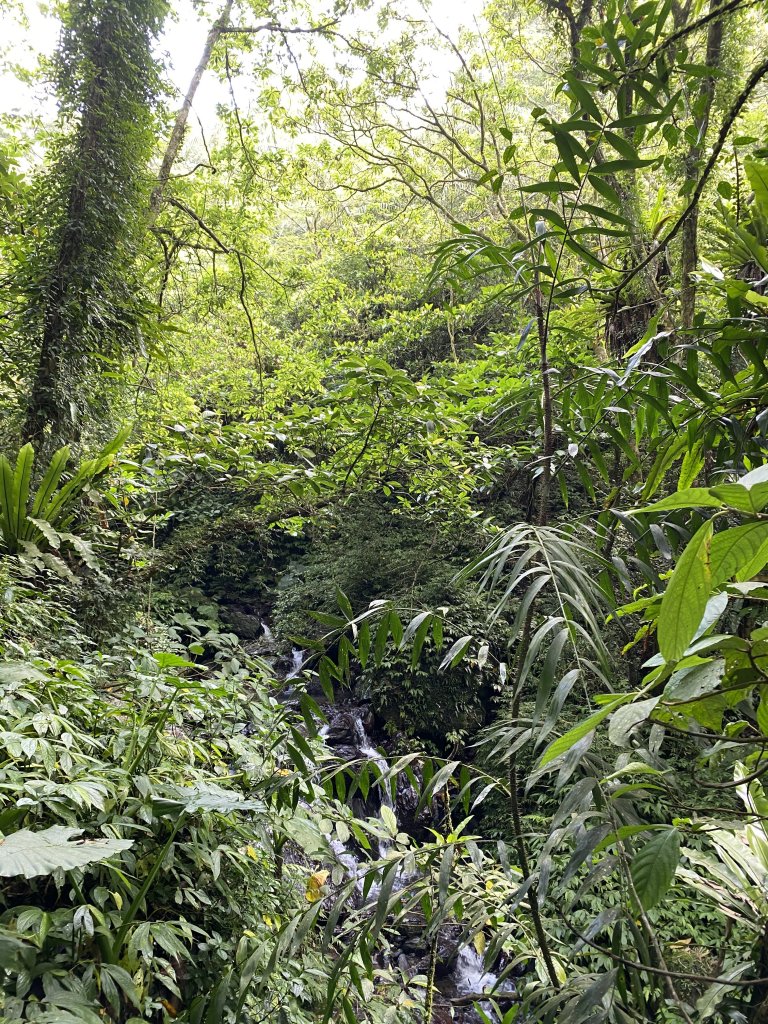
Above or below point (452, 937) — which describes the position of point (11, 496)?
above

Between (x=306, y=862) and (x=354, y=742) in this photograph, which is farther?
(x=354, y=742)

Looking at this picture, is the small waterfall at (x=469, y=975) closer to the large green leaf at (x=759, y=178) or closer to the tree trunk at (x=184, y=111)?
the large green leaf at (x=759, y=178)

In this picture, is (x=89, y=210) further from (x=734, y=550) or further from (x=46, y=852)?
(x=734, y=550)

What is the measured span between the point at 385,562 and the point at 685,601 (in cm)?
508

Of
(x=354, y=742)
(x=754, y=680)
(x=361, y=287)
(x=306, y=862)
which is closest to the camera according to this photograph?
(x=754, y=680)

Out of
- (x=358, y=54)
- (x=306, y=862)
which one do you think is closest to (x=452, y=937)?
(x=306, y=862)

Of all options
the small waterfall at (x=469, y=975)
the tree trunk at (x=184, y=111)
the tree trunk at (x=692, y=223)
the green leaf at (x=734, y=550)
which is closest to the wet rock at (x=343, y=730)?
the small waterfall at (x=469, y=975)

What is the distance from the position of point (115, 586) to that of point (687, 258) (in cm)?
369

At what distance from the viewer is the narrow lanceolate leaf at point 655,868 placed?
514 millimetres

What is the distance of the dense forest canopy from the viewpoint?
836mm

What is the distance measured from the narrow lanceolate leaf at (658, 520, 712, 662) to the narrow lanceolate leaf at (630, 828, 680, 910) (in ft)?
0.83

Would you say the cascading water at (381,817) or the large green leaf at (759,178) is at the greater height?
the large green leaf at (759,178)

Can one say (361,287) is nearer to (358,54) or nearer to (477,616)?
(358,54)

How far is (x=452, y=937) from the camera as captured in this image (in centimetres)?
336
